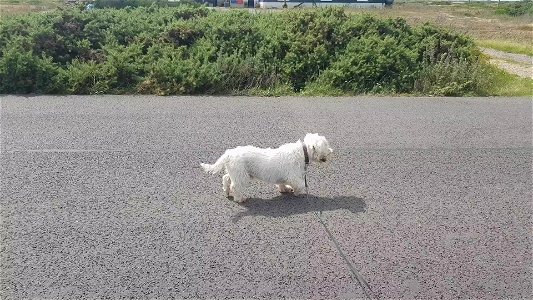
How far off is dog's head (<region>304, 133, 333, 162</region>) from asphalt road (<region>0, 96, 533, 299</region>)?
516 mm

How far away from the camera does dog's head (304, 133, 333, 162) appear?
532 centimetres

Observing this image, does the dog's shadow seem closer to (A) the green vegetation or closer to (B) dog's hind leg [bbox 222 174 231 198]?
(B) dog's hind leg [bbox 222 174 231 198]

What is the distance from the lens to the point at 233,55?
11.6 m

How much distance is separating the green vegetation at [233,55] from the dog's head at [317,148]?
571cm

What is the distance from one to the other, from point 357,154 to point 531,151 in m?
2.72

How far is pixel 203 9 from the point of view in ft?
46.8

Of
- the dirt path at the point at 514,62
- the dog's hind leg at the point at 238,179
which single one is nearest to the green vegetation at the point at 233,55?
the dirt path at the point at 514,62

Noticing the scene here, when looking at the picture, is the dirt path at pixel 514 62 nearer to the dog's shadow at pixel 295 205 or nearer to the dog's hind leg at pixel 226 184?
the dog's shadow at pixel 295 205

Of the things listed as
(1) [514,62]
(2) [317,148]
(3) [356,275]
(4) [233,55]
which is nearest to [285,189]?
(2) [317,148]

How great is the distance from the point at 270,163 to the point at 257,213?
0.52 m

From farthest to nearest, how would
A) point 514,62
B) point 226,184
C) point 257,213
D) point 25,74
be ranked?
point 514,62, point 25,74, point 226,184, point 257,213

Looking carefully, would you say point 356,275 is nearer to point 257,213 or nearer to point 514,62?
point 257,213

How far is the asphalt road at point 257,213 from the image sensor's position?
160 inches

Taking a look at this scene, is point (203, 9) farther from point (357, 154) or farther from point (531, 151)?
point (531, 151)
